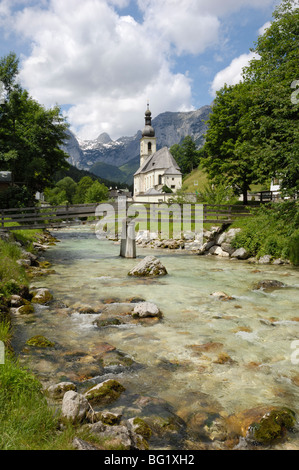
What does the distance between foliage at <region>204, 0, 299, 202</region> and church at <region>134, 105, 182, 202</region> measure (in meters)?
42.8

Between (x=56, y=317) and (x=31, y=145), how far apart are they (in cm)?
2747

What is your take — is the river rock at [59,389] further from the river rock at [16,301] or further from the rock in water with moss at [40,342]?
the river rock at [16,301]

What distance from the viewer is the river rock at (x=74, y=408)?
12.5 feet

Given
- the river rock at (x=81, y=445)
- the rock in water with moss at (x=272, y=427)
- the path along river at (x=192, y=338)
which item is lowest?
the path along river at (x=192, y=338)

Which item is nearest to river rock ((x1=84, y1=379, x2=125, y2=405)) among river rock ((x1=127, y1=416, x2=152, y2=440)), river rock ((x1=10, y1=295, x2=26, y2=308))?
river rock ((x1=127, y1=416, x2=152, y2=440))

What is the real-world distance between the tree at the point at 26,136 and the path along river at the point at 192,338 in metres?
20.8

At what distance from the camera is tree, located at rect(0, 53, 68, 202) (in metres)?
30.0

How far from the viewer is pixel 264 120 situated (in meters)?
15.2

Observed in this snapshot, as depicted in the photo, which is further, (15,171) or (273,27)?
(15,171)

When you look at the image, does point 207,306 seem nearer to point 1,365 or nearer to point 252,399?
point 252,399

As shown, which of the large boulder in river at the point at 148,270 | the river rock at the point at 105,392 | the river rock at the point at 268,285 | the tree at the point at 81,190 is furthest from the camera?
the tree at the point at 81,190

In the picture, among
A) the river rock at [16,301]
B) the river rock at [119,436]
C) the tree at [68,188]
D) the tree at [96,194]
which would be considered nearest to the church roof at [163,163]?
the tree at [96,194]
